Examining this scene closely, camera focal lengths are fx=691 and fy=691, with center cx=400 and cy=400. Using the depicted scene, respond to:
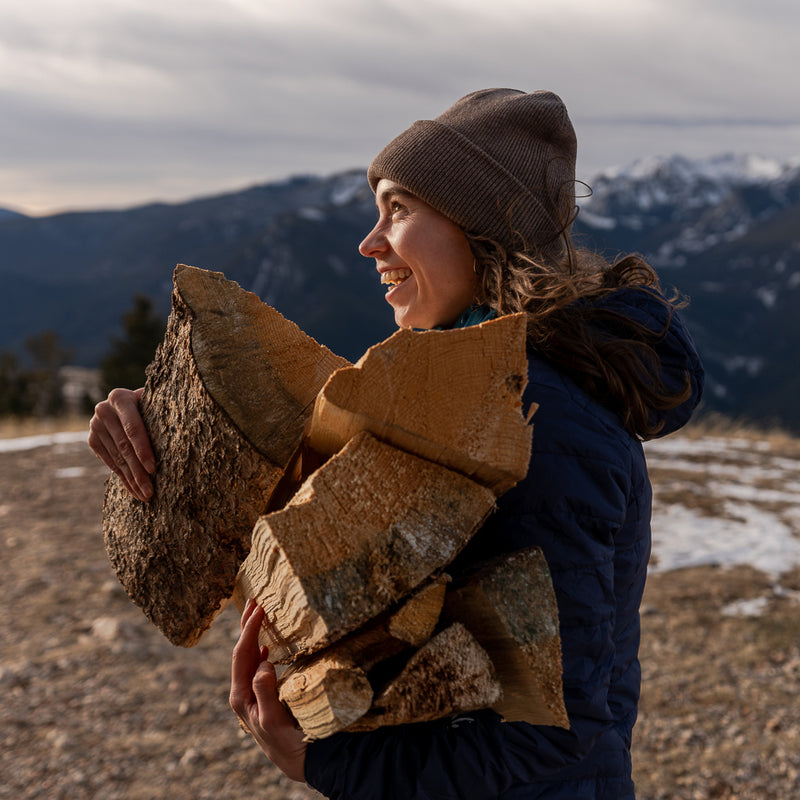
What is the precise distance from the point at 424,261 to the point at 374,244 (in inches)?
6.5

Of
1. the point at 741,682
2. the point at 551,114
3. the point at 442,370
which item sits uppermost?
the point at 551,114

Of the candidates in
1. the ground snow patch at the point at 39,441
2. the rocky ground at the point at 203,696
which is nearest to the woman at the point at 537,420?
the rocky ground at the point at 203,696

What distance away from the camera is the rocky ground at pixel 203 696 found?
3.76m

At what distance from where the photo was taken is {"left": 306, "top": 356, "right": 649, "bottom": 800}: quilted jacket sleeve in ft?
4.38

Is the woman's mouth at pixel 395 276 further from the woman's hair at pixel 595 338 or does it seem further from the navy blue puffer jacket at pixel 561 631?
the navy blue puffer jacket at pixel 561 631

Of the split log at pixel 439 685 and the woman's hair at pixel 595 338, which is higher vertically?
the woman's hair at pixel 595 338

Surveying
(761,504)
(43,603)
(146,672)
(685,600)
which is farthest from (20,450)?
(761,504)

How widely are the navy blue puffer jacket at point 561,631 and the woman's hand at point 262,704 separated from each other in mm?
51

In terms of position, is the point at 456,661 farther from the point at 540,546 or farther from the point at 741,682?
the point at 741,682

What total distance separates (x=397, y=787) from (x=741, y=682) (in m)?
4.20

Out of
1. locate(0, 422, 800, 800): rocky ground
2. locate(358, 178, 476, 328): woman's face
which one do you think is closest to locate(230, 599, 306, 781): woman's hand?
locate(358, 178, 476, 328): woman's face

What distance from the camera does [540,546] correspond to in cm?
135

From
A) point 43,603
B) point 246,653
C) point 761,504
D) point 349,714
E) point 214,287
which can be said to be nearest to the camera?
point 349,714

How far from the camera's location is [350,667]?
1304mm
